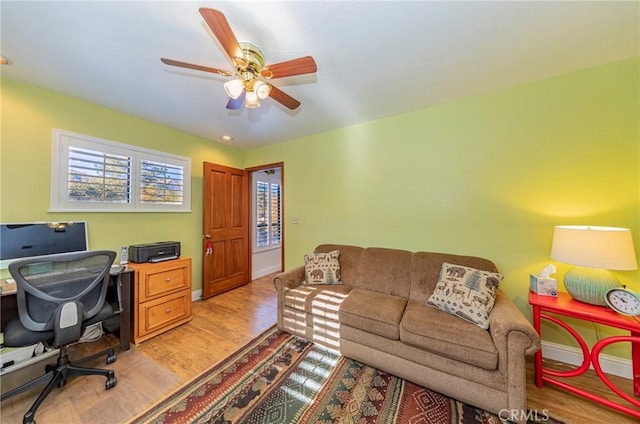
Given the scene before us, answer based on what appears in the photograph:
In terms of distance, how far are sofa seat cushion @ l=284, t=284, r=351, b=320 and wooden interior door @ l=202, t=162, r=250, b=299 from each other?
1699mm

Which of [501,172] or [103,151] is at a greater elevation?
[103,151]

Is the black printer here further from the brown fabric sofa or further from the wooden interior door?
the brown fabric sofa

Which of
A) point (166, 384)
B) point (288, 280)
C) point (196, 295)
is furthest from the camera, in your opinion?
point (196, 295)

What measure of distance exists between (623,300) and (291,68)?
104 inches

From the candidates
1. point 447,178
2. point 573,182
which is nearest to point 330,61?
point 447,178

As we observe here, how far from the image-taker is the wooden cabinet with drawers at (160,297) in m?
2.23

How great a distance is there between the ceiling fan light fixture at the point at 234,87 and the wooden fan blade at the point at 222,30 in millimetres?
116

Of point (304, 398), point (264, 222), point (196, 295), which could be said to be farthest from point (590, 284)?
point (264, 222)

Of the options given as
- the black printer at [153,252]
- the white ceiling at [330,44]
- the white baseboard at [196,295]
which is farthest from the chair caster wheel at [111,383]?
the white ceiling at [330,44]

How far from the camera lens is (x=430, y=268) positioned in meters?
2.18

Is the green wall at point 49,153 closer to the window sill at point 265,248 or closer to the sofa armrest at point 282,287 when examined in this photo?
the window sill at point 265,248

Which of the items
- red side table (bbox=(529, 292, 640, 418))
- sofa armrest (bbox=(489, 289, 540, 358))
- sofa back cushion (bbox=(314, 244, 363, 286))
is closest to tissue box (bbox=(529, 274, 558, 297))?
red side table (bbox=(529, 292, 640, 418))

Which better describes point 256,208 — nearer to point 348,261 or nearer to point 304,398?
point 348,261

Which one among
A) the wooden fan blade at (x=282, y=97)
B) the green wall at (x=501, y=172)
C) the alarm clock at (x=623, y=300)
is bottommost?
the alarm clock at (x=623, y=300)
